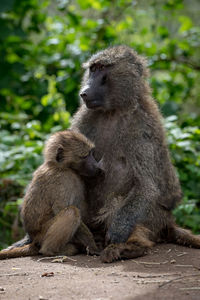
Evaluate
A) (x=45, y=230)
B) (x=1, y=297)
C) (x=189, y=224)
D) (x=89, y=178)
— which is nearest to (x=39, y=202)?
(x=45, y=230)

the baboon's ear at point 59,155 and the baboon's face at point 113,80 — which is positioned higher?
the baboon's face at point 113,80

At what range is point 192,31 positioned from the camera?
8273 mm

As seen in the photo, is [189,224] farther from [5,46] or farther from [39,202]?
[5,46]

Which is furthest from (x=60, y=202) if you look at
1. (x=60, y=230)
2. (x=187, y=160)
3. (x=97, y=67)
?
(x=187, y=160)

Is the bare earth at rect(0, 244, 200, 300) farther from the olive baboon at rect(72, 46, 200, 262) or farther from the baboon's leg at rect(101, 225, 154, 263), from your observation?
the olive baboon at rect(72, 46, 200, 262)

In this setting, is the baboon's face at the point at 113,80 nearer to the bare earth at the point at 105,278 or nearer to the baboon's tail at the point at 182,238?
the baboon's tail at the point at 182,238

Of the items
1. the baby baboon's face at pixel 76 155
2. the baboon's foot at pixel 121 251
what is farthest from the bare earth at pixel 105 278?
the baby baboon's face at pixel 76 155

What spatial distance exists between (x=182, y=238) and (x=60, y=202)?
127cm

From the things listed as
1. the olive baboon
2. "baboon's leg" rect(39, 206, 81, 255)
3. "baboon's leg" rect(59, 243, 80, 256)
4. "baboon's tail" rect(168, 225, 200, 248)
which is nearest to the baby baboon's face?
the olive baboon

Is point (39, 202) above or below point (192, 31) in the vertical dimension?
below

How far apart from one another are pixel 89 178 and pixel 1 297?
1.78m

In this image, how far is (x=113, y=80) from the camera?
15.8 feet

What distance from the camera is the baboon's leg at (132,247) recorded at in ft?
13.4

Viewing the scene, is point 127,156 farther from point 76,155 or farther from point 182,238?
point 182,238
